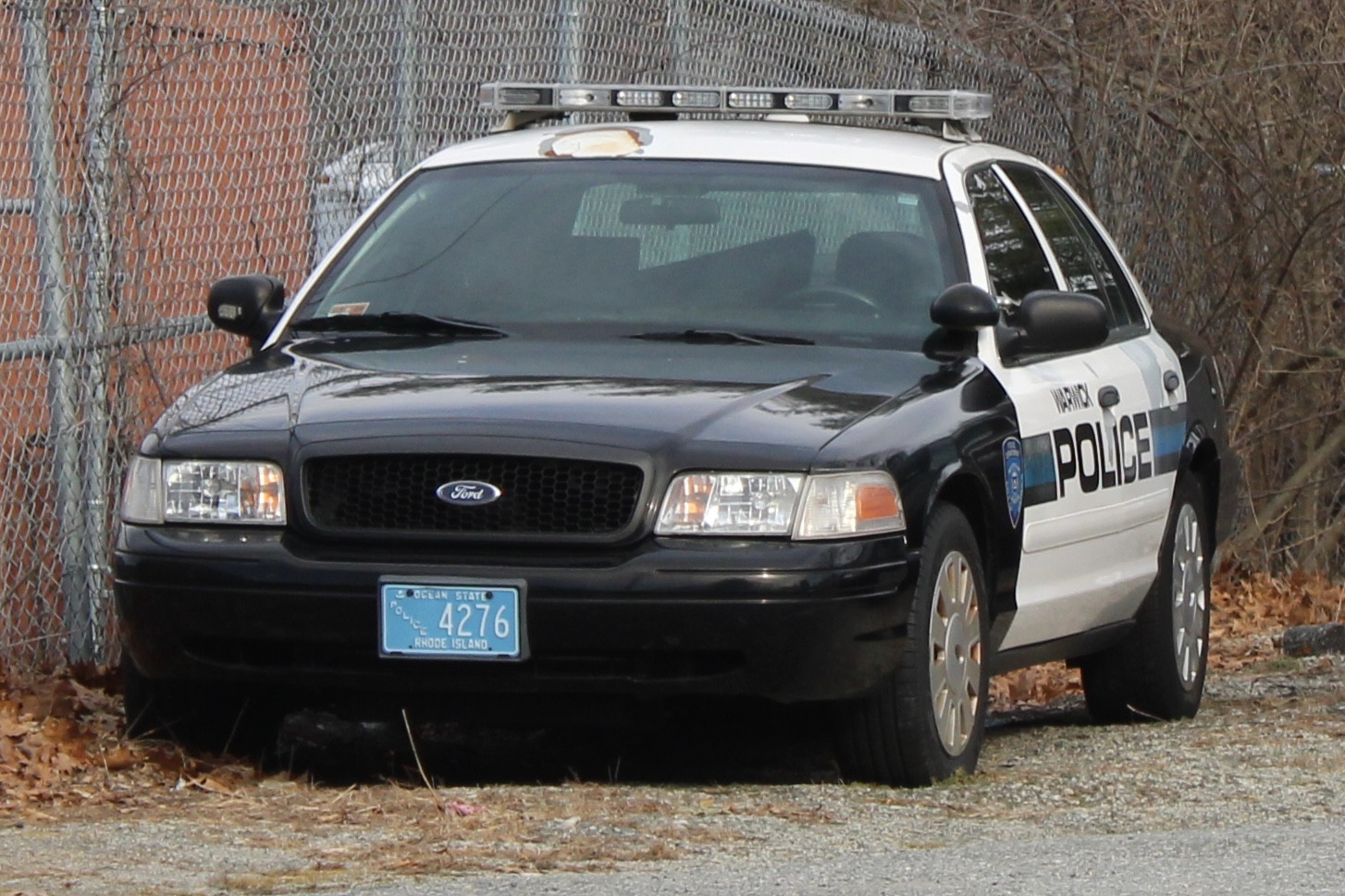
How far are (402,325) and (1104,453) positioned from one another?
1.98 metres

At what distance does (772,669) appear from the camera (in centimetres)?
609

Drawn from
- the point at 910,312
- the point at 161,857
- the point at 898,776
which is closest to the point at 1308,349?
the point at 910,312

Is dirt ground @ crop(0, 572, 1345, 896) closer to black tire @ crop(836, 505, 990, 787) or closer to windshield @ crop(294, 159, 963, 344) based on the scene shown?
black tire @ crop(836, 505, 990, 787)

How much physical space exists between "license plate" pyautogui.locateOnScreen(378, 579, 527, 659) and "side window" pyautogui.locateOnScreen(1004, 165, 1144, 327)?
2.76 metres

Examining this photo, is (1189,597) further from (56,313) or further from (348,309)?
(56,313)

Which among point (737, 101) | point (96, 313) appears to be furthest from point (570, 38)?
point (96, 313)

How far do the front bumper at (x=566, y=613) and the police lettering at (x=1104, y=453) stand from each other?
1.37 m

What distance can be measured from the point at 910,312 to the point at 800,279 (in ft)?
0.96

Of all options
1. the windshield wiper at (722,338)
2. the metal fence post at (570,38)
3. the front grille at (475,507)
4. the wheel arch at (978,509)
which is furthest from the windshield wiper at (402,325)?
the metal fence post at (570,38)

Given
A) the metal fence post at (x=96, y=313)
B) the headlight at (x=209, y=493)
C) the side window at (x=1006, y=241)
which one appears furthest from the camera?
the metal fence post at (x=96, y=313)

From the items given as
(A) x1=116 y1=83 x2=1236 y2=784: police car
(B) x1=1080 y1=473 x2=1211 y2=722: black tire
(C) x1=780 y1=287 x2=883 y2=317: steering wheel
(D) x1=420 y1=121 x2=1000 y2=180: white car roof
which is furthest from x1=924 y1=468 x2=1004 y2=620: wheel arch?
(B) x1=1080 y1=473 x2=1211 y2=722: black tire

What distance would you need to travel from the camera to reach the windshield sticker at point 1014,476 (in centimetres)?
702

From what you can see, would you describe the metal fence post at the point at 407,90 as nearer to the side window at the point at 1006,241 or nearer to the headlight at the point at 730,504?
the side window at the point at 1006,241

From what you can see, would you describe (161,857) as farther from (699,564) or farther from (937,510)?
(937,510)
